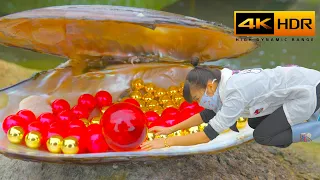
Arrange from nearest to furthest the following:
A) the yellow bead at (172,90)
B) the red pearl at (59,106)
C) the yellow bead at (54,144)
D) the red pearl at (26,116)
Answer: the yellow bead at (54,144)
the red pearl at (26,116)
the red pearl at (59,106)
the yellow bead at (172,90)

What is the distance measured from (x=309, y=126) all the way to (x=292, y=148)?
12.2 inches

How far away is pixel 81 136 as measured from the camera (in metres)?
0.68

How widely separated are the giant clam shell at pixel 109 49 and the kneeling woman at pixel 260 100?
5cm

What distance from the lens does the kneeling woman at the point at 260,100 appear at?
1.81 feet

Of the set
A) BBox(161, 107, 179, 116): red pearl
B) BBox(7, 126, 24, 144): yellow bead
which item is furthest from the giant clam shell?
BBox(161, 107, 179, 116): red pearl

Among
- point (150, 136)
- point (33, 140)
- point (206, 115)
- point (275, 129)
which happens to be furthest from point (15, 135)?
point (275, 129)

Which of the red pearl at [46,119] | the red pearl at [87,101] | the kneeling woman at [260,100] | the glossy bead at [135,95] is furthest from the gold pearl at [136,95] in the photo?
the kneeling woman at [260,100]

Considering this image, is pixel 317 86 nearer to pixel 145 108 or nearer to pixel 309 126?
pixel 309 126

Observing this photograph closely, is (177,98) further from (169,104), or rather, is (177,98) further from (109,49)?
(109,49)

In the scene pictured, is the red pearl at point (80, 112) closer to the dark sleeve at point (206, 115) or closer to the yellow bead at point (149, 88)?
the yellow bead at point (149, 88)

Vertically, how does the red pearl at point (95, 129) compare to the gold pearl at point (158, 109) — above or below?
above

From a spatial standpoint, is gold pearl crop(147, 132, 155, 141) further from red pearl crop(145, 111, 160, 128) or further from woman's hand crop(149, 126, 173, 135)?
red pearl crop(145, 111, 160, 128)

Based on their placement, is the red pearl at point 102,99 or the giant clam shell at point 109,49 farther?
the red pearl at point 102,99

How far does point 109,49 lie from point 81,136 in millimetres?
297
